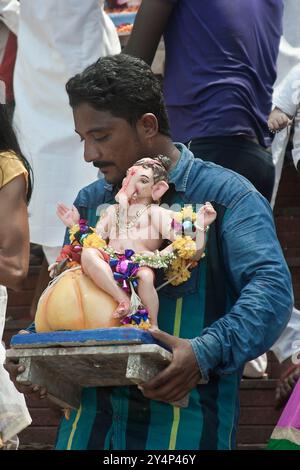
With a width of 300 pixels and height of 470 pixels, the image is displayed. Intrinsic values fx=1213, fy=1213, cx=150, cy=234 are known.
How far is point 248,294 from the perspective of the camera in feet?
12.4

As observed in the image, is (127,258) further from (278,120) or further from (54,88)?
(54,88)

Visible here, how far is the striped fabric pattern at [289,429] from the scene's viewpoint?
445 cm

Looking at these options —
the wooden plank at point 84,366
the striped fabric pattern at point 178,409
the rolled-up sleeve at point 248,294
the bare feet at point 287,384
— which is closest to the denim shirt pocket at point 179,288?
the striped fabric pattern at point 178,409

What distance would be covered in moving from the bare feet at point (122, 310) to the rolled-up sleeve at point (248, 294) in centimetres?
22

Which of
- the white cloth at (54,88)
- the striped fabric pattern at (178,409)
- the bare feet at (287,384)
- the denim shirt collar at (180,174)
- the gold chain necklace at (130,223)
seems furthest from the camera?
the white cloth at (54,88)

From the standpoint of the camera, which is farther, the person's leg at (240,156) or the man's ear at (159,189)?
the person's leg at (240,156)

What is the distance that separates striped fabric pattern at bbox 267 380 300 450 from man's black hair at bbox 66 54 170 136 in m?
1.20

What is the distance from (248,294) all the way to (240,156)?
5.16ft

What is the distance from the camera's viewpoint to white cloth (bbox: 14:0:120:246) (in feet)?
21.4

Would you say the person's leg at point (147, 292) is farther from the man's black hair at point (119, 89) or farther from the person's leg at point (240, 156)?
the person's leg at point (240, 156)

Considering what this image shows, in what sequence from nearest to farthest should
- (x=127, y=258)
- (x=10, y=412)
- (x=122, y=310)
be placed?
(x=122, y=310) → (x=127, y=258) → (x=10, y=412)

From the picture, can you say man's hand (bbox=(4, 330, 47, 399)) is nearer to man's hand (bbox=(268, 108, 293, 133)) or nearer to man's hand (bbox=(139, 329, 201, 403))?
man's hand (bbox=(139, 329, 201, 403))

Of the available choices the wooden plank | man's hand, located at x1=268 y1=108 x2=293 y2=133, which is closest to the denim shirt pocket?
the wooden plank

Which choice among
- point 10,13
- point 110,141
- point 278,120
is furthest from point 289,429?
point 10,13
